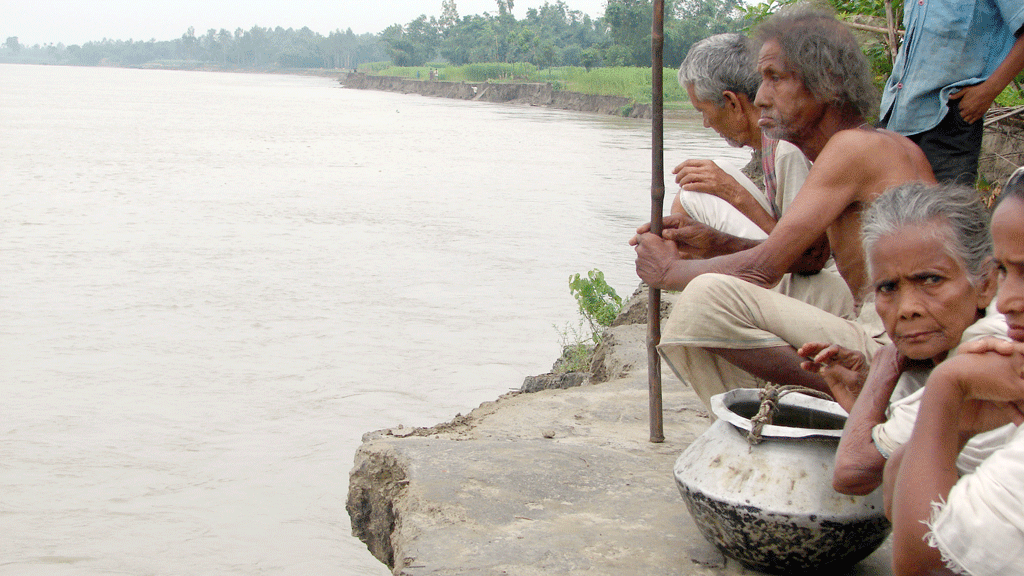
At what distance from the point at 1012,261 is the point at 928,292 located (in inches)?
12.3

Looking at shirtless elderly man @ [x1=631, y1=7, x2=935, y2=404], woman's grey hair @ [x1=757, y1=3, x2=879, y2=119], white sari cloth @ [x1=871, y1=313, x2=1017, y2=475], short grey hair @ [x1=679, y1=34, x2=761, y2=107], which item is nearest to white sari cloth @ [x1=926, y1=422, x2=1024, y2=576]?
white sari cloth @ [x1=871, y1=313, x2=1017, y2=475]

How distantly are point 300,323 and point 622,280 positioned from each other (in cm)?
298

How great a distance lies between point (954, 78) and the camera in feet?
9.86

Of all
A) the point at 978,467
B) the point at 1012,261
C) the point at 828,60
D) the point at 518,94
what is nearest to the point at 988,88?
the point at 828,60

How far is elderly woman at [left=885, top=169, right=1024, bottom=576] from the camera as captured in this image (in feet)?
4.72

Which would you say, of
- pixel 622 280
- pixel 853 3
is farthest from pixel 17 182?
pixel 853 3

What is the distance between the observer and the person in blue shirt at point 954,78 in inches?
117

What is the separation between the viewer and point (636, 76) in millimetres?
41781

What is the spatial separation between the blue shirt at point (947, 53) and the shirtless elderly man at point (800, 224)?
1.85 ft

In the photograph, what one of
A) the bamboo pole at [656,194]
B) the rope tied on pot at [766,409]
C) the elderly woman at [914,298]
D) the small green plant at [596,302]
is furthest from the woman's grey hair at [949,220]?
the small green plant at [596,302]

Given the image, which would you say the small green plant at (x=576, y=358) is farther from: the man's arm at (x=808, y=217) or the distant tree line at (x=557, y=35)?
the distant tree line at (x=557, y=35)

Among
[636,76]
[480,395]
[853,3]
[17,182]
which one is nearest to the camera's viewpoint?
[853,3]

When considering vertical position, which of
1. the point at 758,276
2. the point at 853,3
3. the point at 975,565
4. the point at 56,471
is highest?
the point at 853,3

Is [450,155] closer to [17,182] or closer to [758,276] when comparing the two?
[17,182]
